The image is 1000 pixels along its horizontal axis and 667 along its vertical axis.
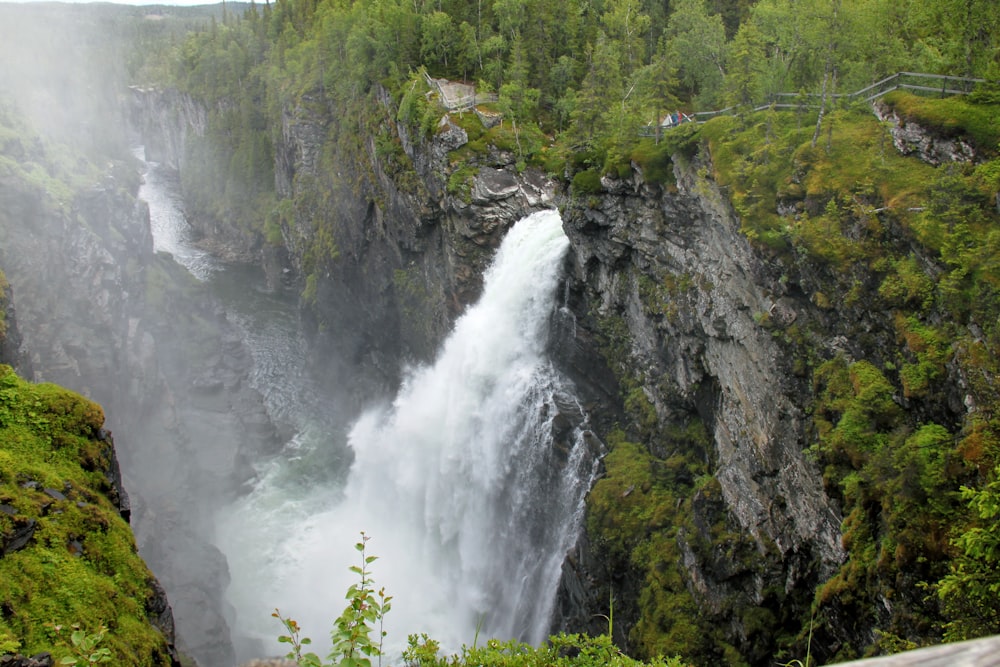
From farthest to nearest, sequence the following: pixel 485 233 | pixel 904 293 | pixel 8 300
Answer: pixel 485 233, pixel 8 300, pixel 904 293

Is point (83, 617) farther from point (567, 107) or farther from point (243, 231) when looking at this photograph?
point (243, 231)

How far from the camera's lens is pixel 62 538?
1509cm

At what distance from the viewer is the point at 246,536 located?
1521 inches

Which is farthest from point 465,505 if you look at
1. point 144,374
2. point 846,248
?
point 144,374

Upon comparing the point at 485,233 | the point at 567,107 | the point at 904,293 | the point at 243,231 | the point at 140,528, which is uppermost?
the point at 243,231

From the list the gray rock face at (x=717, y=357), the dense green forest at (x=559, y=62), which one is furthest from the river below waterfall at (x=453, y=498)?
the dense green forest at (x=559, y=62)

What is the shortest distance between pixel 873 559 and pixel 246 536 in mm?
34810

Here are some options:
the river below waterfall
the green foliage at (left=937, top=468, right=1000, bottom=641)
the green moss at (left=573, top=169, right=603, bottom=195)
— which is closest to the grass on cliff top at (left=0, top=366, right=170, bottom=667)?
the river below waterfall

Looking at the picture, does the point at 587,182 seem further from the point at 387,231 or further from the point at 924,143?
the point at 387,231

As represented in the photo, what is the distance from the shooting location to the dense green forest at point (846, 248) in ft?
43.3

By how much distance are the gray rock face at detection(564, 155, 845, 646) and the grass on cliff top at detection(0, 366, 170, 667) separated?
53.5 feet

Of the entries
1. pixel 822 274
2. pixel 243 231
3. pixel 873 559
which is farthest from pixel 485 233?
pixel 243 231

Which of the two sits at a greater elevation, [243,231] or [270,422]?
[243,231]

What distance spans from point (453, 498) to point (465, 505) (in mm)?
1163
